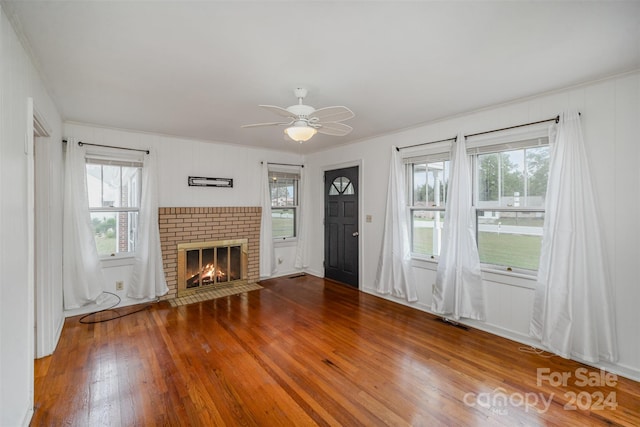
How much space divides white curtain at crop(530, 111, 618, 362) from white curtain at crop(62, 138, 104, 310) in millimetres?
5146

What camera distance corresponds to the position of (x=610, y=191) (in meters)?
2.48

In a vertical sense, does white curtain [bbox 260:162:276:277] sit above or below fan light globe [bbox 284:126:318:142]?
below

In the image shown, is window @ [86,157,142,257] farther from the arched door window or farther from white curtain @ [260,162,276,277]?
the arched door window

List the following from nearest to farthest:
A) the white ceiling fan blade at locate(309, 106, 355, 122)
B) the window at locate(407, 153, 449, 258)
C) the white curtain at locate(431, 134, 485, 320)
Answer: the white ceiling fan blade at locate(309, 106, 355, 122) → the white curtain at locate(431, 134, 485, 320) → the window at locate(407, 153, 449, 258)

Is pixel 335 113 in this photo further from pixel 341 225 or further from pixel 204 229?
pixel 204 229

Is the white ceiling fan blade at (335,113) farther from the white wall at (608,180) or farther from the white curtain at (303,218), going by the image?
the white curtain at (303,218)

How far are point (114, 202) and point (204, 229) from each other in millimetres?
1264

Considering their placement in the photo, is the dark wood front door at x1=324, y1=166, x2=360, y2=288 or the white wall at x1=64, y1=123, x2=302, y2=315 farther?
the dark wood front door at x1=324, y1=166, x2=360, y2=288

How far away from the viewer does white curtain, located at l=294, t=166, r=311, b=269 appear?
18.8 ft

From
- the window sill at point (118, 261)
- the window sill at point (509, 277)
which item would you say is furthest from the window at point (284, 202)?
the window sill at point (509, 277)

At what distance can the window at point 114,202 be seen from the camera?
3842mm

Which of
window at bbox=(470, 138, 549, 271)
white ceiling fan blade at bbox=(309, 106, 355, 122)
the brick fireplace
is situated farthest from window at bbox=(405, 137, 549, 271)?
the brick fireplace

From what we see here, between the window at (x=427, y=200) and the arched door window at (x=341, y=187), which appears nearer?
the window at (x=427, y=200)

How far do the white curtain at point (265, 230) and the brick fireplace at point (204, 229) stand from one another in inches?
3.0
